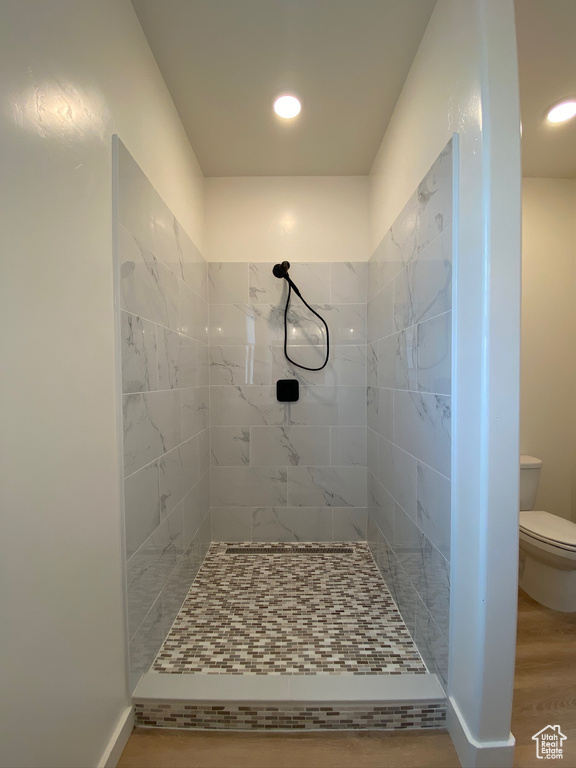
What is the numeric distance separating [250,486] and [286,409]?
0.56 meters

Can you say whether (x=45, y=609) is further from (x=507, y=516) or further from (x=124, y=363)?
(x=507, y=516)

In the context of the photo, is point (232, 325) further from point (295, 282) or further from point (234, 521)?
point (234, 521)

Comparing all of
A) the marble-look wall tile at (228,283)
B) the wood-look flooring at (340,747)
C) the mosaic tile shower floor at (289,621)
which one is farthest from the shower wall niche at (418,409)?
the marble-look wall tile at (228,283)

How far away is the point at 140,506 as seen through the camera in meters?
1.37

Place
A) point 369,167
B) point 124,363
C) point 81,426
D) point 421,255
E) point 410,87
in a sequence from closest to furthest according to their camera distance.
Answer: point 81,426 → point 124,363 → point 421,255 → point 410,87 → point 369,167

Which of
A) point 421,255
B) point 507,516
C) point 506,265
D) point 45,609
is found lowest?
point 45,609

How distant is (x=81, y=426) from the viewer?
100 centimetres

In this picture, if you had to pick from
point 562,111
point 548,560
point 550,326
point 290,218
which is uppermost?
point 562,111

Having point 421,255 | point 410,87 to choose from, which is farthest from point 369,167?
point 421,255

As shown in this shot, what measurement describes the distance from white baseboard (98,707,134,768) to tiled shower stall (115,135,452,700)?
0.46 feet

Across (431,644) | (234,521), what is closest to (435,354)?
(431,644)

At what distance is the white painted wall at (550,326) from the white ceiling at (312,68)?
258 mm

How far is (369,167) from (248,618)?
2.61m

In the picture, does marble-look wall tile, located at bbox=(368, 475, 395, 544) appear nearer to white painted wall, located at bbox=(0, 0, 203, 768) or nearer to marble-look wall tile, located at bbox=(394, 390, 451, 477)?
marble-look wall tile, located at bbox=(394, 390, 451, 477)
